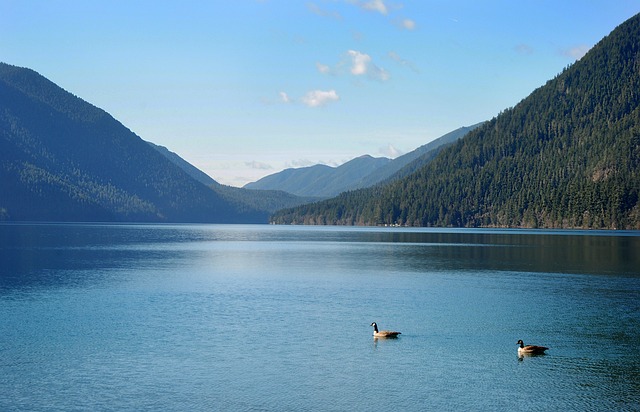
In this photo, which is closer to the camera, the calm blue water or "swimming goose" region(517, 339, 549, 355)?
the calm blue water

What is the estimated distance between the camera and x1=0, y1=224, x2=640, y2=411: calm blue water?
36.5 m

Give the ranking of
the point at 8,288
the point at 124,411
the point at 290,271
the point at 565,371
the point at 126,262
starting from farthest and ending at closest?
the point at 126,262, the point at 290,271, the point at 8,288, the point at 565,371, the point at 124,411

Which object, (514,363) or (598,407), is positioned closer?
(598,407)

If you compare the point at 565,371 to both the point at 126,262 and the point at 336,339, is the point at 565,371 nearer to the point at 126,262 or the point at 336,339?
the point at 336,339

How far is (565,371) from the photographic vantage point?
42.0 m

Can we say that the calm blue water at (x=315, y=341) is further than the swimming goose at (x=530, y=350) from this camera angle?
No

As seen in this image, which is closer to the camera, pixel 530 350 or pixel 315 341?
pixel 530 350

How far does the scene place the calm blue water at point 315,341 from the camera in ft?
120

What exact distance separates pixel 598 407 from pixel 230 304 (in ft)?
133

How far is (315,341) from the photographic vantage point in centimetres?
4981

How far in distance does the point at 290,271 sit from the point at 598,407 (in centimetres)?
7275

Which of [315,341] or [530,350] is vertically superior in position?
[530,350]

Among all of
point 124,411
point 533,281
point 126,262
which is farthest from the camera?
point 126,262

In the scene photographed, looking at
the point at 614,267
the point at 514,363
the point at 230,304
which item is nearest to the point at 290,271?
the point at 230,304
